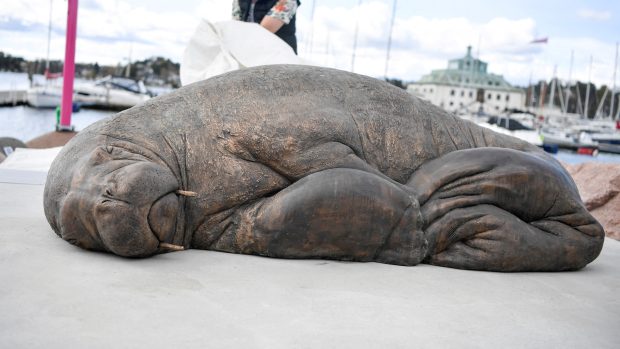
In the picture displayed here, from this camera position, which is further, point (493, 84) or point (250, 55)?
point (493, 84)

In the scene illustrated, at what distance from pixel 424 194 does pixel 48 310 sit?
225 cm

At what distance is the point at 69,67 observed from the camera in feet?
36.3

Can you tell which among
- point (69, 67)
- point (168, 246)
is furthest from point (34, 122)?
point (168, 246)

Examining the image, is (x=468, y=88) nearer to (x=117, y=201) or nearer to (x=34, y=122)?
(x=34, y=122)

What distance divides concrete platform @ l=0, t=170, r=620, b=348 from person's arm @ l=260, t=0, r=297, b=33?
13.4 feet

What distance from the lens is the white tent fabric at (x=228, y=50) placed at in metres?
7.22

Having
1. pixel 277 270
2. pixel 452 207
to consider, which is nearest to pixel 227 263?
pixel 277 270

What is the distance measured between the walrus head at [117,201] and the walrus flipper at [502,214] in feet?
4.95

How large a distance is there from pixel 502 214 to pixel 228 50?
421 centimetres

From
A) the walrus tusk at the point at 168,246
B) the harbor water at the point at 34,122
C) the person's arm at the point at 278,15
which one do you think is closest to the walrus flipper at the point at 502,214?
the walrus tusk at the point at 168,246

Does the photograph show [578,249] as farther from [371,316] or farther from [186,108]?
[186,108]

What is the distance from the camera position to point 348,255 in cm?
388

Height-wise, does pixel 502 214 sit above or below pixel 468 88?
below

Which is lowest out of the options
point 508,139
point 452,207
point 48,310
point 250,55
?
point 48,310
